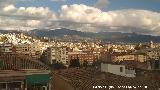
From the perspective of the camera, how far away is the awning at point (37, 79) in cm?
1964

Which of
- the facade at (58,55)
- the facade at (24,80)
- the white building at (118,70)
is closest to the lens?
the facade at (24,80)

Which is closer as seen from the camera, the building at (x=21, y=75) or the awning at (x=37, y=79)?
the building at (x=21, y=75)

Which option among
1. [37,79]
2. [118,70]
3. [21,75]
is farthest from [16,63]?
[118,70]

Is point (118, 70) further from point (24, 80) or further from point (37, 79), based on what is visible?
point (24, 80)

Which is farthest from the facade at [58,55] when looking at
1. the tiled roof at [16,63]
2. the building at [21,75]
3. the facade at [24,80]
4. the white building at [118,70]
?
the facade at [24,80]

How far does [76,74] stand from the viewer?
37062mm

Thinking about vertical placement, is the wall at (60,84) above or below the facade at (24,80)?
below

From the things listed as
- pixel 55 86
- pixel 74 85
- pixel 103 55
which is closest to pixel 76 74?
pixel 55 86

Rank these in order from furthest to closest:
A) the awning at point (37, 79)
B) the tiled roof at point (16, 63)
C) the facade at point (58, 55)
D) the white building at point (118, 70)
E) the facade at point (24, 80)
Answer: the facade at point (58, 55) < the white building at point (118, 70) < the tiled roof at point (16, 63) < the awning at point (37, 79) < the facade at point (24, 80)

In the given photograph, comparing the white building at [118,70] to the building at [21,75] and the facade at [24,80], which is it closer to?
the building at [21,75]

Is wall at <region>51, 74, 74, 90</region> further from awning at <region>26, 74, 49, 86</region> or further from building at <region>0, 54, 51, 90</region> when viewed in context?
awning at <region>26, 74, 49, 86</region>

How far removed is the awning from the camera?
19641mm

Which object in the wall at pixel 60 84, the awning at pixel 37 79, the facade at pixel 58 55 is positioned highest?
the awning at pixel 37 79

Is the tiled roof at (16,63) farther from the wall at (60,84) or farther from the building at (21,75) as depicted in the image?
the wall at (60,84)
